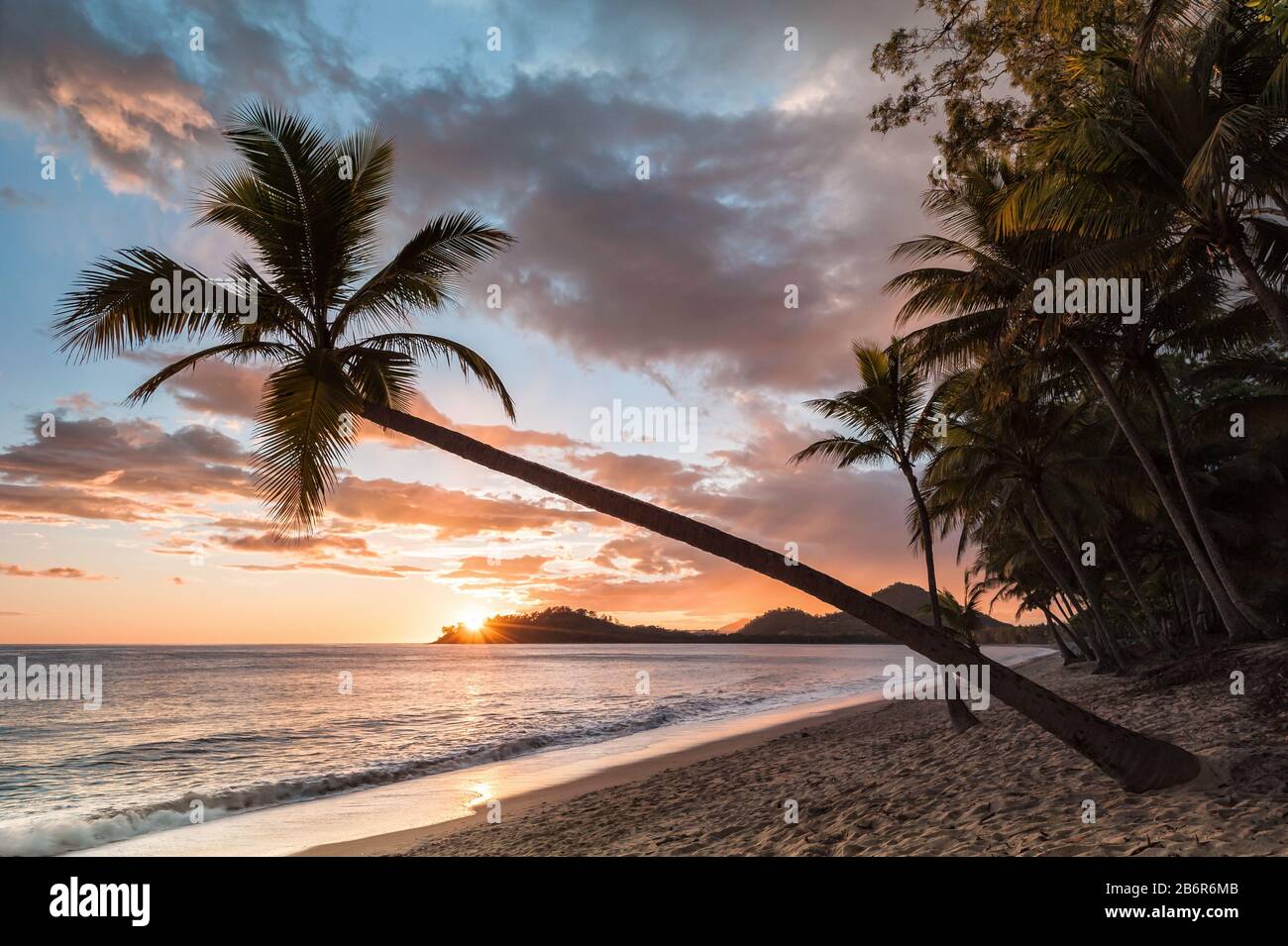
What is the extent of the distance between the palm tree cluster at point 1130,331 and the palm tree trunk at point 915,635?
239 inches

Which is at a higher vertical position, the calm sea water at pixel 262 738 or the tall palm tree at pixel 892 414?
the tall palm tree at pixel 892 414

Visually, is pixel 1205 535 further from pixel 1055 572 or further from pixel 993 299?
pixel 1055 572

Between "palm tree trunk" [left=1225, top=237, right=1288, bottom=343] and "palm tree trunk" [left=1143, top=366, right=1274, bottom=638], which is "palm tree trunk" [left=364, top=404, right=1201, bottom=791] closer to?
"palm tree trunk" [left=1225, top=237, right=1288, bottom=343]

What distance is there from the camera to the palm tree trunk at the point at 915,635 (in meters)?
6.00

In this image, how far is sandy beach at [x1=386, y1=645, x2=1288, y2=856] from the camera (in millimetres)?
5230

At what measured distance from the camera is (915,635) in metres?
6.36

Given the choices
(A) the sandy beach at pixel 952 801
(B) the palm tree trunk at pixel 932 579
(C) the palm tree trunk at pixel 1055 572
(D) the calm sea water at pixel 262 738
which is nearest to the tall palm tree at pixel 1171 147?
(B) the palm tree trunk at pixel 932 579

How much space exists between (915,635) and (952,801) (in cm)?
192

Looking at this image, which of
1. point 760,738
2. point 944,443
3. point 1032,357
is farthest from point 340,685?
point 1032,357

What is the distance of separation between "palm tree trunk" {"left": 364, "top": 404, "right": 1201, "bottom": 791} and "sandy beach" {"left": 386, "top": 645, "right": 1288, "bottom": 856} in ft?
0.79

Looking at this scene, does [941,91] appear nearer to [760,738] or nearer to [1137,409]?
[760,738]

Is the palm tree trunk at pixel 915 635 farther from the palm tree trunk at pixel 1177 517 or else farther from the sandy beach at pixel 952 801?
the palm tree trunk at pixel 1177 517
